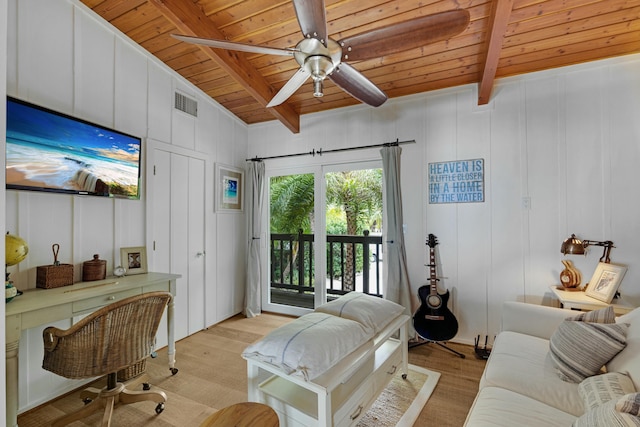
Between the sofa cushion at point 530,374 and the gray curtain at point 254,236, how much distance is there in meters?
2.89

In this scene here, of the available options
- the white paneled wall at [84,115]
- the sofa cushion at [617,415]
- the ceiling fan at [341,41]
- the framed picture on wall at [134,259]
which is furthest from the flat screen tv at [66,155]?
the sofa cushion at [617,415]

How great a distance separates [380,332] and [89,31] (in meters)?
3.31

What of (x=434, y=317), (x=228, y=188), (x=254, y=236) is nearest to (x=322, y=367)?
(x=434, y=317)

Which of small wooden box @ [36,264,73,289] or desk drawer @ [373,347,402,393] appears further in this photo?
small wooden box @ [36,264,73,289]

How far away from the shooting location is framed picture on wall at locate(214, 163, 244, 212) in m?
3.80

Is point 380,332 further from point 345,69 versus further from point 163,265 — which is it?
point 163,265

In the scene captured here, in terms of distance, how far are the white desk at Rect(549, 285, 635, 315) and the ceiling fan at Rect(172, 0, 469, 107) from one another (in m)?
2.16

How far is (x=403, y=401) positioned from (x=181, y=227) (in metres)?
2.70

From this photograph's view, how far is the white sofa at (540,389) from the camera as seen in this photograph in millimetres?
1246

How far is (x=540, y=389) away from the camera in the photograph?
150 centimetres

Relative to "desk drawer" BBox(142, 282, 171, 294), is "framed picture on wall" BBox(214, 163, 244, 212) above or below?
above

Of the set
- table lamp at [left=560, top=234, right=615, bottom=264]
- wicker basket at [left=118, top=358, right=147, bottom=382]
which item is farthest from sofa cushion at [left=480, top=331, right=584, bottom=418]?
wicker basket at [left=118, top=358, right=147, bottom=382]

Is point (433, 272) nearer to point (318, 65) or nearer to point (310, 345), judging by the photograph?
point (310, 345)

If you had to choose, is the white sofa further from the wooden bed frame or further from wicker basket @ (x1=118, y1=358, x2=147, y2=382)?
wicker basket @ (x1=118, y1=358, x2=147, y2=382)
